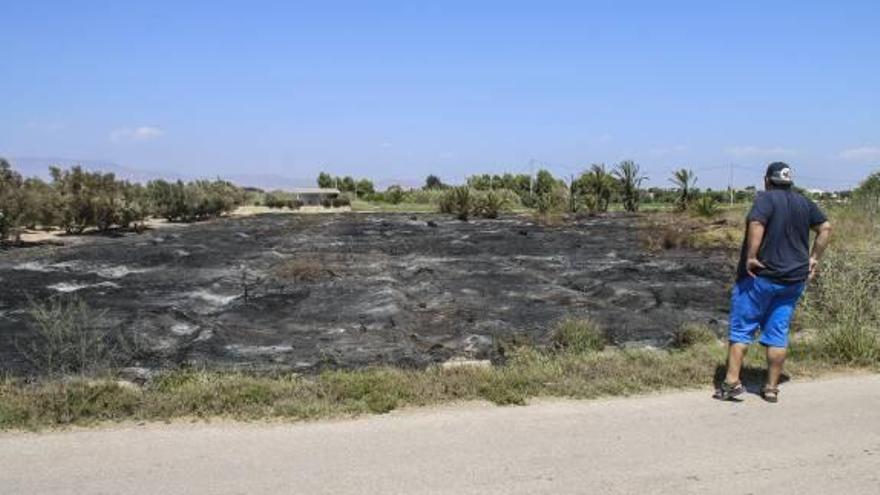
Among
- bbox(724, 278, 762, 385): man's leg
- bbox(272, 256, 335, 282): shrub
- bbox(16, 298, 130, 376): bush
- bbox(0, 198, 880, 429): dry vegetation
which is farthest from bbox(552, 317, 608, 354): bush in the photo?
bbox(272, 256, 335, 282): shrub

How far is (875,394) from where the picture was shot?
6938 millimetres

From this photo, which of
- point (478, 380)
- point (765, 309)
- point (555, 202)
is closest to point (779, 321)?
point (765, 309)

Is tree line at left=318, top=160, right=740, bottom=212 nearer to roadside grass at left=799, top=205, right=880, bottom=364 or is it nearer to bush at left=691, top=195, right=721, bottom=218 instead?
bush at left=691, top=195, right=721, bottom=218

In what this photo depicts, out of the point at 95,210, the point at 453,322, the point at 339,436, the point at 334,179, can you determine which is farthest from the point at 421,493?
the point at 334,179

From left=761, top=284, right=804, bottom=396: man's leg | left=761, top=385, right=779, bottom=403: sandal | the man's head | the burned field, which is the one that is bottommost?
the burned field

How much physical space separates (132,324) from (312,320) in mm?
2347

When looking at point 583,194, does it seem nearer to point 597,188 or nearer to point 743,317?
point 597,188

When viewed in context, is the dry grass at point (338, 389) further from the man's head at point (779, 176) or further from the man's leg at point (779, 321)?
the man's head at point (779, 176)

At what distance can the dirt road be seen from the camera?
4812 mm

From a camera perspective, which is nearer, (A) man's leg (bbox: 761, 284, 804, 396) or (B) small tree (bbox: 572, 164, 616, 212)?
(A) man's leg (bbox: 761, 284, 804, 396)

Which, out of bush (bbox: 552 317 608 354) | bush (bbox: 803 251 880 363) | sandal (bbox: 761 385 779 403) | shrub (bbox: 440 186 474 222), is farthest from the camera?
shrub (bbox: 440 186 474 222)

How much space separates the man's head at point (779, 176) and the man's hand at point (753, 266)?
0.71 m

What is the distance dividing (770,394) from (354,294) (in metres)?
7.68

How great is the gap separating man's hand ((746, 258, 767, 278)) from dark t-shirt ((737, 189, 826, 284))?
4 cm
